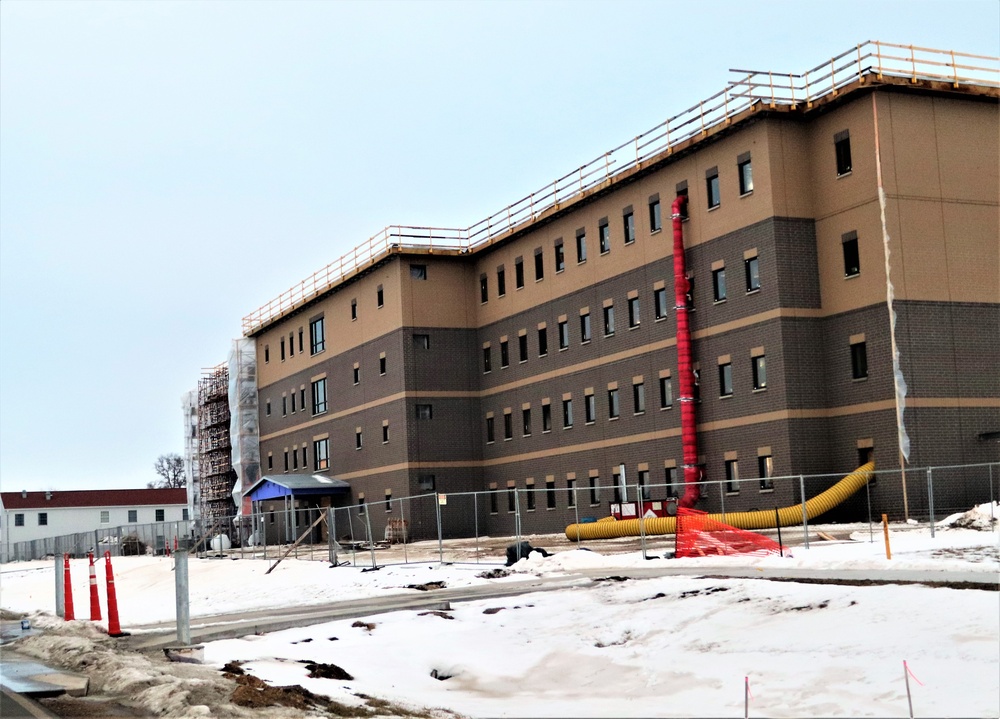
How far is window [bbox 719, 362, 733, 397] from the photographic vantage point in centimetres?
4462

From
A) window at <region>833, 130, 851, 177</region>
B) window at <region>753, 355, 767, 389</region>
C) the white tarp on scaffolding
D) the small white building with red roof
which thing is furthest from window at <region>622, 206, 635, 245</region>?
the small white building with red roof

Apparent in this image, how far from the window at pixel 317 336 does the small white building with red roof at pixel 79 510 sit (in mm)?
49734

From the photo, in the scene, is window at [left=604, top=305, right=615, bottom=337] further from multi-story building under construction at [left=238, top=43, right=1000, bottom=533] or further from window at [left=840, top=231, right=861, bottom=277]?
window at [left=840, top=231, right=861, bottom=277]

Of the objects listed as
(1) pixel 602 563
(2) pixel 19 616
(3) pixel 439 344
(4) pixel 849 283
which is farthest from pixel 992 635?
(3) pixel 439 344

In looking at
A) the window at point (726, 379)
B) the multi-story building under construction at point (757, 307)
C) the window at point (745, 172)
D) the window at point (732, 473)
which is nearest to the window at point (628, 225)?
the multi-story building under construction at point (757, 307)

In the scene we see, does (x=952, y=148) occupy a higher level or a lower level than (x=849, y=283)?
higher

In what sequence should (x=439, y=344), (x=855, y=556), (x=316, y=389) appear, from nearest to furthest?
(x=855, y=556), (x=439, y=344), (x=316, y=389)

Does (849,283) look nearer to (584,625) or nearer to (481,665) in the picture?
(584,625)

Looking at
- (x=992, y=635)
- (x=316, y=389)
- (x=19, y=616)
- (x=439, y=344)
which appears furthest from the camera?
(x=316, y=389)

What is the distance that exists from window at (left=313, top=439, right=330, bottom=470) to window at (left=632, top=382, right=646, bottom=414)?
1054 inches

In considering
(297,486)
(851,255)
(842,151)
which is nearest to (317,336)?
(297,486)

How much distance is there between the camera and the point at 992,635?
12.4m

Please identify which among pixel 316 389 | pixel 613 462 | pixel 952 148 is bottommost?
pixel 613 462

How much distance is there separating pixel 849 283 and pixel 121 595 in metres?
26.3
